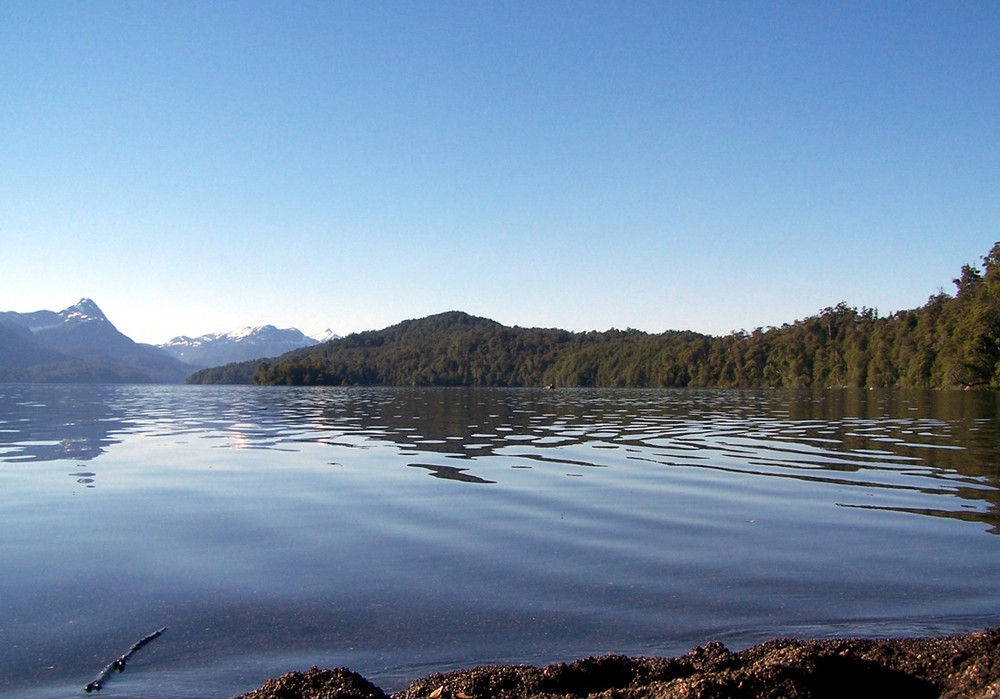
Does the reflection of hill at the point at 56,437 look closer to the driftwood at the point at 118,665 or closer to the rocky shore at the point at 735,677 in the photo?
the driftwood at the point at 118,665

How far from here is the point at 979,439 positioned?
78.2ft

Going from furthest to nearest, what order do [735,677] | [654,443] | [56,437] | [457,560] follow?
[56,437], [654,443], [457,560], [735,677]

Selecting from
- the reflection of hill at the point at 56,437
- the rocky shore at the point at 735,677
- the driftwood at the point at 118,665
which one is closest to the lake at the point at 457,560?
the driftwood at the point at 118,665

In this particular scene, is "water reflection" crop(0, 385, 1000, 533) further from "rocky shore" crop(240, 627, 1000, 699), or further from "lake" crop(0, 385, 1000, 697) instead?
"rocky shore" crop(240, 627, 1000, 699)

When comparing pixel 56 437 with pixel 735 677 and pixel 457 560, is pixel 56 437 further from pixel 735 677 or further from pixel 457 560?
pixel 735 677

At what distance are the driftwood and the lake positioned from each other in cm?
8

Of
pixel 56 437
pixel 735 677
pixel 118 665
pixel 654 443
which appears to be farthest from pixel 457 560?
pixel 56 437

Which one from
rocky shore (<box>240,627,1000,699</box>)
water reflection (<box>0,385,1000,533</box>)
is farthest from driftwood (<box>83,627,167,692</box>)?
water reflection (<box>0,385,1000,533</box>)

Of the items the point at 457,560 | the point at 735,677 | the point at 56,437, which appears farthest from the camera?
the point at 56,437

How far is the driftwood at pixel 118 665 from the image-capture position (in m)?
5.04

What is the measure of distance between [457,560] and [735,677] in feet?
16.2

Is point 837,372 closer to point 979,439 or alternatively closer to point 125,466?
point 979,439

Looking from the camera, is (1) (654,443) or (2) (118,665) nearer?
(2) (118,665)

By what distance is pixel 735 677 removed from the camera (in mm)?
4273
